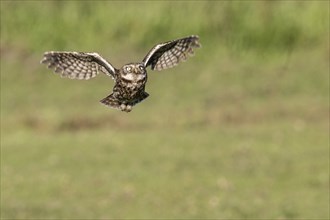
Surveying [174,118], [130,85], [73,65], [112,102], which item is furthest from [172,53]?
[174,118]

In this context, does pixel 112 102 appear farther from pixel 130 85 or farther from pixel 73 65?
pixel 73 65

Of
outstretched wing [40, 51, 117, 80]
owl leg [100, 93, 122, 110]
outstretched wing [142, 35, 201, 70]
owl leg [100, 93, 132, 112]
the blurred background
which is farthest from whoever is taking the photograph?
the blurred background

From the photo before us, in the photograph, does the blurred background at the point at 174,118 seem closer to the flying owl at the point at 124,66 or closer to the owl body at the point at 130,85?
→ the flying owl at the point at 124,66

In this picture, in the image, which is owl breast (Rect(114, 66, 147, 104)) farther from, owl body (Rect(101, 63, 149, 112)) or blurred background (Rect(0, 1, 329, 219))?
blurred background (Rect(0, 1, 329, 219))

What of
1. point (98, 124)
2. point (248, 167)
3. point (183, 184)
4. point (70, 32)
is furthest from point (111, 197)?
point (70, 32)

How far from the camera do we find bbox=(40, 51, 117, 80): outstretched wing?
6941mm

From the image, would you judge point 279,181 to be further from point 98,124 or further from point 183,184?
point 98,124

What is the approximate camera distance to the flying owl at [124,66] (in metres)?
6.29

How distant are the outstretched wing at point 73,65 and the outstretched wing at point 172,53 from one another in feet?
1.23

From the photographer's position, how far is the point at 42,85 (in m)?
17.9

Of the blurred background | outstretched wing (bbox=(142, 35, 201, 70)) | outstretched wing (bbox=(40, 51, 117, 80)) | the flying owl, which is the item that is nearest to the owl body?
the flying owl

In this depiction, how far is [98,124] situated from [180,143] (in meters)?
1.79

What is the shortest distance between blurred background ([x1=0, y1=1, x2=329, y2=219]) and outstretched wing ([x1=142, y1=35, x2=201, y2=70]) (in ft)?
14.8

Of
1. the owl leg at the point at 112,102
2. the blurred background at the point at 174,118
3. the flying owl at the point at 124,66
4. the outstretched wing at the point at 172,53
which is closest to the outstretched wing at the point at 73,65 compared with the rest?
the flying owl at the point at 124,66
